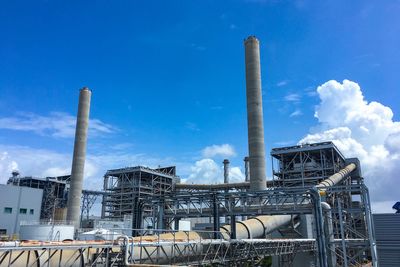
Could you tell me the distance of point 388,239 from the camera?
50.1 ft

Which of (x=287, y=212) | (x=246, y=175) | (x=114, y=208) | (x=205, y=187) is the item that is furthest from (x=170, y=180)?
(x=287, y=212)

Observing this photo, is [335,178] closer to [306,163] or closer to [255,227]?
[306,163]

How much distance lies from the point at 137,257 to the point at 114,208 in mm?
51702

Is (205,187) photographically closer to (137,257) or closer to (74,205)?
(74,205)

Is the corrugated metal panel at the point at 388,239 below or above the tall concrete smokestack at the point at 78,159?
below

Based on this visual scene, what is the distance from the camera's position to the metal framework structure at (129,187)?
207ft

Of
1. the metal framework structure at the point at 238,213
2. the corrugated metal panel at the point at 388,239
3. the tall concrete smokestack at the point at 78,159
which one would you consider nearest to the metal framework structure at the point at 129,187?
the metal framework structure at the point at 238,213

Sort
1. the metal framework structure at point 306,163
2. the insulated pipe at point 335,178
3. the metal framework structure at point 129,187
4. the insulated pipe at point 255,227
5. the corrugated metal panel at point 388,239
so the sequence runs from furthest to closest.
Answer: the metal framework structure at point 129,187 < the metal framework structure at point 306,163 < the insulated pipe at point 335,178 < the insulated pipe at point 255,227 < the corrugated metal panel at point 388,239

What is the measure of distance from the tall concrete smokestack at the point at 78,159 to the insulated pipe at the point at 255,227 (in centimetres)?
3192

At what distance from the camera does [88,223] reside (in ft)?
212

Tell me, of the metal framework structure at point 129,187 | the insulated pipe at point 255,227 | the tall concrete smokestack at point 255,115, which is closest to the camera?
the insulated pipe at point 255,227

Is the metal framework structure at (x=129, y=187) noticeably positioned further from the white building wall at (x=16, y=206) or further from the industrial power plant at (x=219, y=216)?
the white building wall at (x=16, y=206)

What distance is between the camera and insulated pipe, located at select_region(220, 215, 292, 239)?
29.9 meters

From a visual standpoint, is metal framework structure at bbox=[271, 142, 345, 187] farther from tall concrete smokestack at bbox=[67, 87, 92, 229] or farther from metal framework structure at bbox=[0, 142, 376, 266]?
tall concrete smokestack at bbox=[67, 87, 92, 229]
